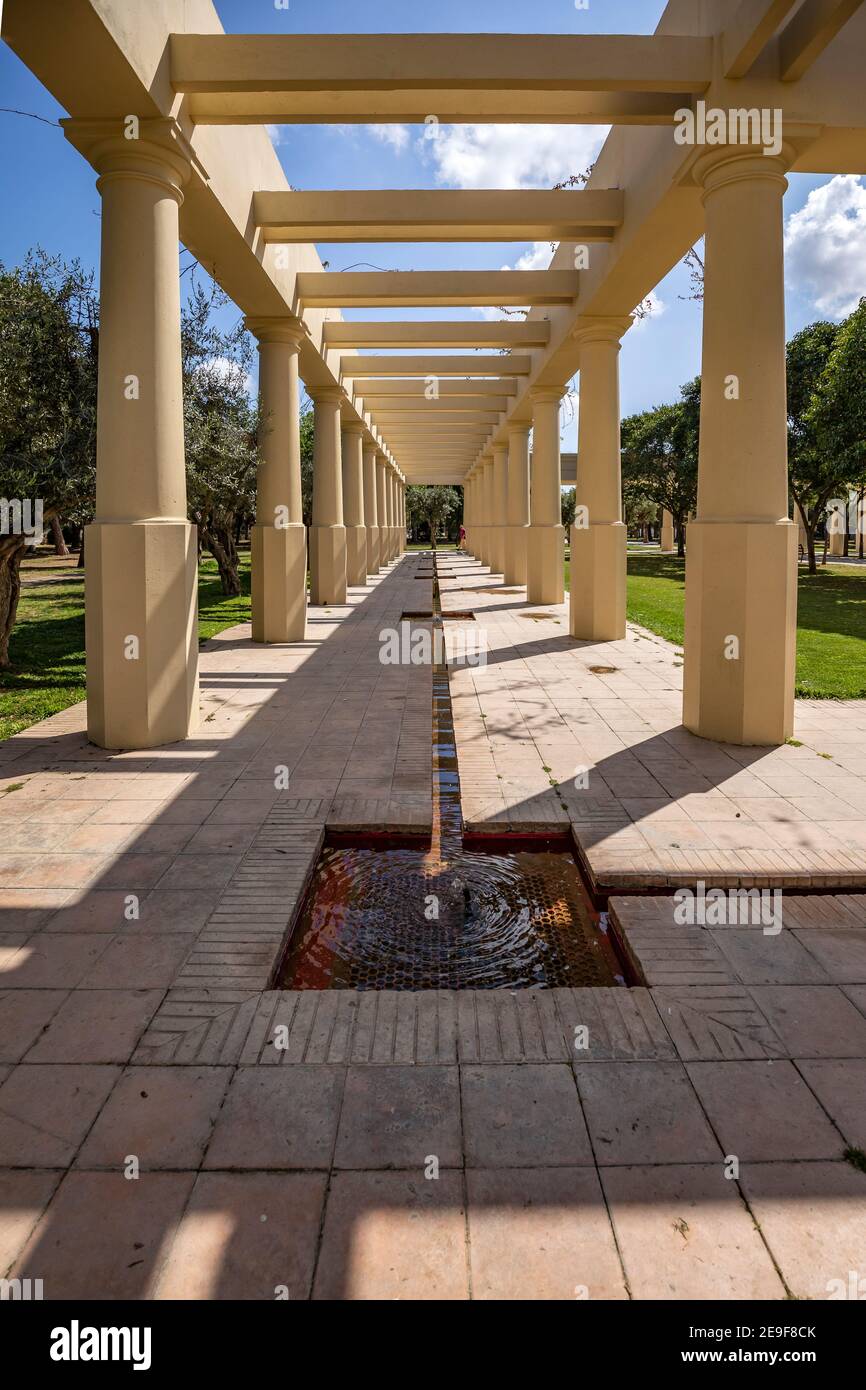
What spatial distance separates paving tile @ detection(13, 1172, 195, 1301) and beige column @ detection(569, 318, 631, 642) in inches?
426

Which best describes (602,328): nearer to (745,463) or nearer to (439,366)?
(439,366)

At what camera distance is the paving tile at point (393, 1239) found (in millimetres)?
2025

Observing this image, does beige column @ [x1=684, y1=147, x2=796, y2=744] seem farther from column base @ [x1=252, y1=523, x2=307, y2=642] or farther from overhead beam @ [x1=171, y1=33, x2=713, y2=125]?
column base @ [x1=252, y1=523, x2=307, y2=642]

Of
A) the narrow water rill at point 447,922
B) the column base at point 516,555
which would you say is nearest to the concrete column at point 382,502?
the column base at point 516,555

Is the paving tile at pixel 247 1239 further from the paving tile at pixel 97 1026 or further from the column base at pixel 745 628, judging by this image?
the column base at pixel 745 628

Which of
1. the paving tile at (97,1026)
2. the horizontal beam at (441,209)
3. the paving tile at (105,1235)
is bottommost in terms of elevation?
the paving tile at (105,1235)

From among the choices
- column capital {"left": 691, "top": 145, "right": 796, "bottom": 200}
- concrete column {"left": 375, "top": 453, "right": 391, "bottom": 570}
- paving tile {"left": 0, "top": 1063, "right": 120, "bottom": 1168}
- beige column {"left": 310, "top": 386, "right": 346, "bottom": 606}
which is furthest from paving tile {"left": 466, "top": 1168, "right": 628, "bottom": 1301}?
concrete column {"left": 375, "top": 453, "right": 391, "bottom": 570}

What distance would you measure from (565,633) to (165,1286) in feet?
39.8

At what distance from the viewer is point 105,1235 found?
85.9 inches

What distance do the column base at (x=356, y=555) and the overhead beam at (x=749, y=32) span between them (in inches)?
635

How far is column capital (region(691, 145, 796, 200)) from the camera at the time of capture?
6473 mm

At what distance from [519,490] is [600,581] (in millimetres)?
9265

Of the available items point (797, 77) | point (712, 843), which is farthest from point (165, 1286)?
point (797, 77)
